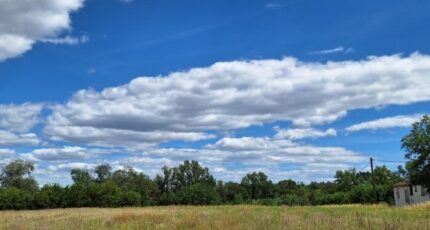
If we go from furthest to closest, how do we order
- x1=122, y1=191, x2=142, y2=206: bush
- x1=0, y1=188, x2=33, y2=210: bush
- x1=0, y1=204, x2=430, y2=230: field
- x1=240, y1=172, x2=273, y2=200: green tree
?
x1=240, y1=172, x2=273, y2=200: green tree → x1=122, y1=191, x2=142, y2=206: bush → x1=0, y1=188, x2=33, y2=210: bush → x1=0, y1=204, x2=430, y2=230: field

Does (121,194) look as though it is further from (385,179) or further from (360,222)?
(360,222)

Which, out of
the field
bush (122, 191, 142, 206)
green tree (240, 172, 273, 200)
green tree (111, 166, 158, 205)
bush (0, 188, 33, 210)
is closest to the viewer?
the field

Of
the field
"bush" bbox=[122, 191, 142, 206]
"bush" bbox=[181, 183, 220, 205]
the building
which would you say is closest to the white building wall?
the building

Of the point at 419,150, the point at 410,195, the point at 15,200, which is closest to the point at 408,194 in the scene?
the point at 410,195

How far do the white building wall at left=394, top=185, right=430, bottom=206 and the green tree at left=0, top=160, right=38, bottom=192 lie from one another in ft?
239

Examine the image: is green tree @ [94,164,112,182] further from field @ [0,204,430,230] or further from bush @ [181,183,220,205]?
field @ [0,204,430,230]

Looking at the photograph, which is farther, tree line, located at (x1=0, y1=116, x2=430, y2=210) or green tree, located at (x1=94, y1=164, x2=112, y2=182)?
green tree, located at (x1=94, y1=164, x2=112, y2=182)

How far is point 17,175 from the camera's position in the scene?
113m

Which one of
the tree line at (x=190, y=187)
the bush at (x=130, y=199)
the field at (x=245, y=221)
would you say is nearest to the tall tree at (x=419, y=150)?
the tree line at (x=190, y=187)

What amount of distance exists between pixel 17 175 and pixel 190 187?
42.3 m

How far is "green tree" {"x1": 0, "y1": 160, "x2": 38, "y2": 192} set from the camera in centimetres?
11156

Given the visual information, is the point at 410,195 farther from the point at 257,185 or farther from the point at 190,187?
the point at 257,185

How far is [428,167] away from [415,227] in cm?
4061

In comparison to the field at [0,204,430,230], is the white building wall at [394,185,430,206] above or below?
above
